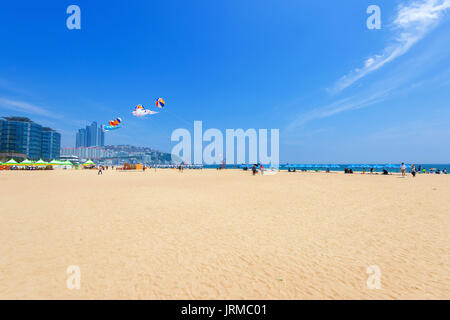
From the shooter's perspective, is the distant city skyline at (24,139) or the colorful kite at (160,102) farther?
the distant city skyline at (24,139)

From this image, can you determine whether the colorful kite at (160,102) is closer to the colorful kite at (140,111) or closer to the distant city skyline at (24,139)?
the colorful kite at (140,111)

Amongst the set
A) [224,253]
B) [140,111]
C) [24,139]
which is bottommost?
[224,253]

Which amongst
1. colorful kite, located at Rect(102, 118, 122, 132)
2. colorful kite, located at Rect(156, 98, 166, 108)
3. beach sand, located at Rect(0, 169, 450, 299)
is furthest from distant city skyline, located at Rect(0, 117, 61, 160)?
beach sand, located at Rect(0, 169, 450, 299)

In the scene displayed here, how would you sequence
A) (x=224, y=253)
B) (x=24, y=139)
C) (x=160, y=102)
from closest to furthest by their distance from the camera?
(x=224, y=253), (x=160, y=102), (x=24, y=139)

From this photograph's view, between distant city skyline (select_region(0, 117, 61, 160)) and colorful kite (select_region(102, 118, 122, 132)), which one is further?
distant city skyline (select_region(0, 117, 61, 160))

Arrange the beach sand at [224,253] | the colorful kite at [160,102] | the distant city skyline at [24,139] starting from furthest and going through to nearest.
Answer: the distant city skyline at [24,139] < the colorful kite at [160,102] < the beach sand at [224,253]

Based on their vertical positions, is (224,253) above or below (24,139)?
below

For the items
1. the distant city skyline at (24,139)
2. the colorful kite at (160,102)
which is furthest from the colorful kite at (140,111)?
the distant city skyline at (24,139)

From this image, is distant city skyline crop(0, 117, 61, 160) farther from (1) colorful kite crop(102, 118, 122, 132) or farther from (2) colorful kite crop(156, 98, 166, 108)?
(2) colorful kite crop(156, 98, 166, 108)

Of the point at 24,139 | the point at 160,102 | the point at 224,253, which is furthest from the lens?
the point at 24,139

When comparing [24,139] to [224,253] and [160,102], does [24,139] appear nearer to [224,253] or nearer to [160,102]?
[160,102]

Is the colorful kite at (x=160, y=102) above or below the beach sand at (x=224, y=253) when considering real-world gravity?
above

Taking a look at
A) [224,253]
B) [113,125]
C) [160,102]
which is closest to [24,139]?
[113,125]
